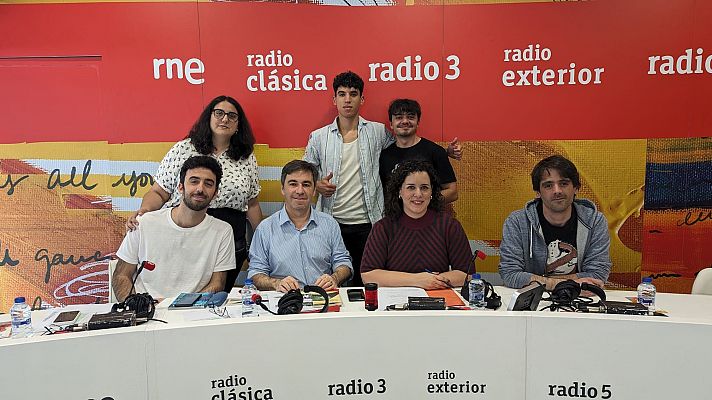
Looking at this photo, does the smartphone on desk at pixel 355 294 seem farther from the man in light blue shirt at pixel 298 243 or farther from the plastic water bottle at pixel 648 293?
the plastic water bottle at pixel 648 293

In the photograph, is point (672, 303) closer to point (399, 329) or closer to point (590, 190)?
point (399, 329)

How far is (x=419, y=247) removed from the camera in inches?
102

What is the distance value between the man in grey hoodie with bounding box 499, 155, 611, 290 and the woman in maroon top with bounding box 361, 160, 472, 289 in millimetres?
238

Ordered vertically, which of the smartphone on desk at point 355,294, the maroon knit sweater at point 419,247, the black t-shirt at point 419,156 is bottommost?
the smartphone on desk at point 355,294

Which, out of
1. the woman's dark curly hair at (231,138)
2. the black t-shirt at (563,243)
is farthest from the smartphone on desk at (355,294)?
the woman's dark curly hair at (231,138)

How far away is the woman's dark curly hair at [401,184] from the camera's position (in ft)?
8.63

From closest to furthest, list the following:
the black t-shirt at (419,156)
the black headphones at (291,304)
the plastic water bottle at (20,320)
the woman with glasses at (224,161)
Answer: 1. the plastic water bottle at (20,320)
2. the black headphones at (291,304)
3. the woman with glasses at (224,161)
4. the black t-shirt at (419,156)

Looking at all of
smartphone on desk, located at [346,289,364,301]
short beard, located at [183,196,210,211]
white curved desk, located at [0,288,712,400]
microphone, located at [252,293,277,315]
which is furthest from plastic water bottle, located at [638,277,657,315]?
short beard, located at [183,196,210,211]

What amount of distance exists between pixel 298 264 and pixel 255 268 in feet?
0.69

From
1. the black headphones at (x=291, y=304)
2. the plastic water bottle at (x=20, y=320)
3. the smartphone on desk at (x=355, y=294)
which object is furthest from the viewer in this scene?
the smartphone on desk at (x=355, y=294)

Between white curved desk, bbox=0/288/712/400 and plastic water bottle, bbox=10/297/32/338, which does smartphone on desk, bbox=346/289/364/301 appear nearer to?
white curved desk, bbox=0/288/712/400

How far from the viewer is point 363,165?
3.33 metres

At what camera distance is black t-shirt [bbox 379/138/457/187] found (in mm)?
3307

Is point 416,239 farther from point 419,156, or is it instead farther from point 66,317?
point 66,317
